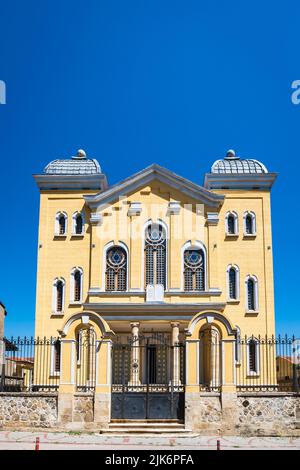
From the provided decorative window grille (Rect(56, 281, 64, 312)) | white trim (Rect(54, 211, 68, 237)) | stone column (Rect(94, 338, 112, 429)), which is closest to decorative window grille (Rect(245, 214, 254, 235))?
white trim (Rect(54, 211, 68, 237))

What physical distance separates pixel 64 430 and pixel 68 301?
1470 centimetres

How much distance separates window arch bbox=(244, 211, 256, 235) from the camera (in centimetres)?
3719

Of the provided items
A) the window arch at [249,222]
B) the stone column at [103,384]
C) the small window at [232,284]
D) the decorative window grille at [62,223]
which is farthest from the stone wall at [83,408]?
the window arch at [249,222]

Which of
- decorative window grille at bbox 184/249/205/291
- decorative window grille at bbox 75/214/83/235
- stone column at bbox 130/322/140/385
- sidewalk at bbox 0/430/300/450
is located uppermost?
decorative window grille at bbox 75/214/83/235

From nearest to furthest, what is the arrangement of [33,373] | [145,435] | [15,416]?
[145,435]
[15,416]
[33,373]

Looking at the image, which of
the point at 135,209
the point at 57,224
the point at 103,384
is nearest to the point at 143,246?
the point at 135,209

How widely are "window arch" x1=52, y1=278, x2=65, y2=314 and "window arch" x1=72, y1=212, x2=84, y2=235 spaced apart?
10.1 feet

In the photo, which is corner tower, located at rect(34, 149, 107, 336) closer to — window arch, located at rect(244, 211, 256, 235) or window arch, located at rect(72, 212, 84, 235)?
window arch, located at rect(72, 212, 84, 235)

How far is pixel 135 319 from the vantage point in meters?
34.0

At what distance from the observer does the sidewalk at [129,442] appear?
18.5 m

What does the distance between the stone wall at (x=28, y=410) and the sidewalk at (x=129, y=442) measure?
45 centimetres

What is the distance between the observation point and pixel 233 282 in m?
36.4
